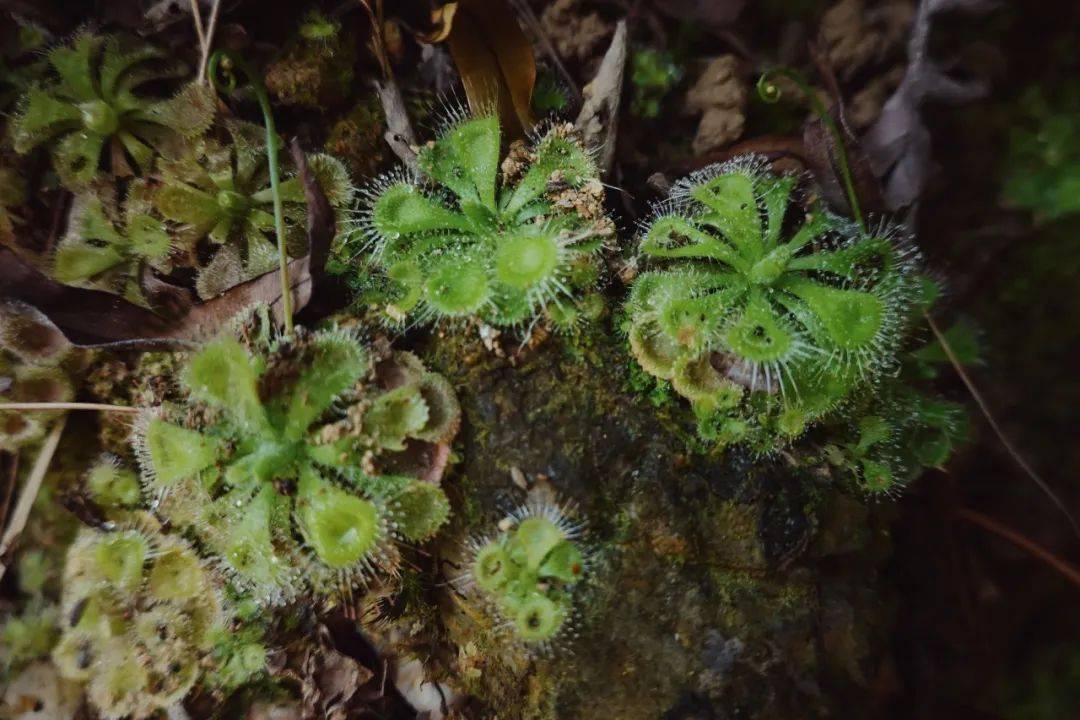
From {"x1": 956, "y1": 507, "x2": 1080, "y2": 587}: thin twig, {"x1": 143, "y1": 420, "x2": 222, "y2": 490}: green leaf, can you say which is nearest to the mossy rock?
{"x1": 143, "y1": 420, "x2": 222, "y2": 490}: green leaf

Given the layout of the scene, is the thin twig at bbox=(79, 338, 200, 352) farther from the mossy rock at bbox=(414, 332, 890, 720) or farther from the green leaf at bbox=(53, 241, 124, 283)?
the mossy rock at bbox=(414, 332, 890, 720)

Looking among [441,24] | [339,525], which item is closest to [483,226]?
[441,24]

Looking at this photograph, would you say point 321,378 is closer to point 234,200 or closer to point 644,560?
point 234,200

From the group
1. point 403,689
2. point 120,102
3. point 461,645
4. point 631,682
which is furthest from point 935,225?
point 120,102

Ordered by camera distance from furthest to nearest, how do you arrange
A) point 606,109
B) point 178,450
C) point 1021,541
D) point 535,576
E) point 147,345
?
point 1021,541
point 606,109
point 147,345
point 178,450
point 535,576

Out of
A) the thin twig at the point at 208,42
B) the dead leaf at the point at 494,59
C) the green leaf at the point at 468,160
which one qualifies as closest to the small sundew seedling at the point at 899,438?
the green leaf at the point at 468,160

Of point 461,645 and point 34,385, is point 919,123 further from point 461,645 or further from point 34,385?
point 34,385
